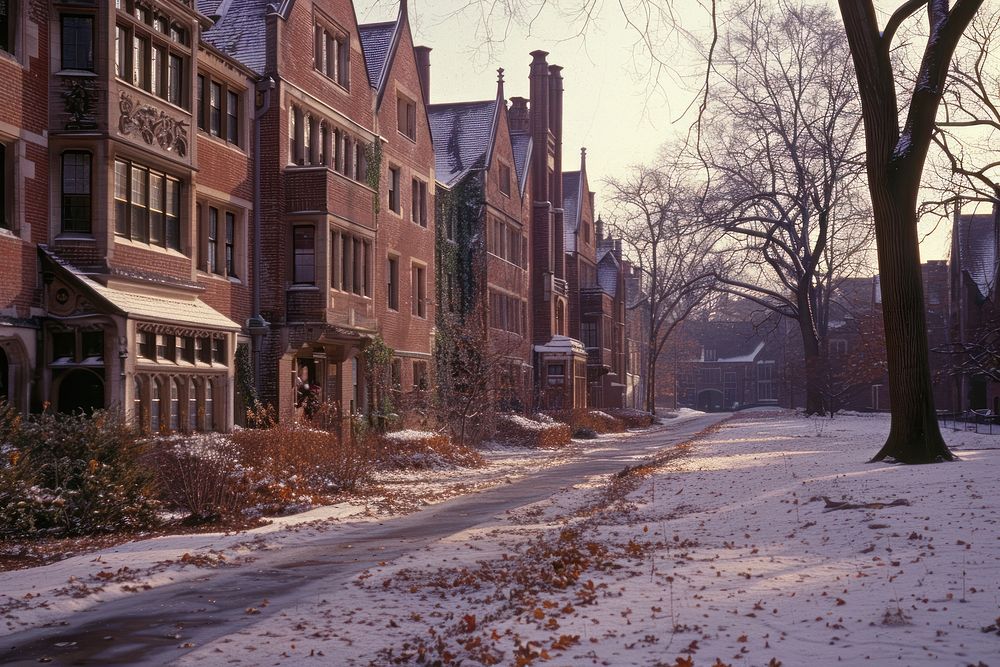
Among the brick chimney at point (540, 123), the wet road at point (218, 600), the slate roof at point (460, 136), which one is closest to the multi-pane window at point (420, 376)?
the slate roof at point (460, 136)

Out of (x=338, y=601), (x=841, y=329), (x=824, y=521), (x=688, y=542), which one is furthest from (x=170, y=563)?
(x=841, y=329)

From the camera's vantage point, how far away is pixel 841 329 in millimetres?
98625

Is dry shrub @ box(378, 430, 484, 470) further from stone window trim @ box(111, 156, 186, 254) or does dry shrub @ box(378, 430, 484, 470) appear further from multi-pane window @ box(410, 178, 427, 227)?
multi-pane window @ box(410, 178, 427, 227)

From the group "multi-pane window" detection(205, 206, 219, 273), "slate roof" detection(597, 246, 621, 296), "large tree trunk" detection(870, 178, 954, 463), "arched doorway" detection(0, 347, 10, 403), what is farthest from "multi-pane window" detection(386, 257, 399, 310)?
"slate roof" detection(597, 246, 621, 296)

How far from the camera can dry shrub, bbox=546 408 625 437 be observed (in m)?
46.7

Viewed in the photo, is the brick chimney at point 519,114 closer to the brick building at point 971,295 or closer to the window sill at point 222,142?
the brick building at point 971,295

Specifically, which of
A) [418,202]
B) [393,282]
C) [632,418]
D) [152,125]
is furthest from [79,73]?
[632,418]

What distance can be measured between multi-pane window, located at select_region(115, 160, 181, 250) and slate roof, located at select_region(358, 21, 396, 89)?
464 inches

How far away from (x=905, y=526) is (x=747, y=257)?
47.3m

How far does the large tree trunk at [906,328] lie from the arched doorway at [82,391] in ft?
46.2

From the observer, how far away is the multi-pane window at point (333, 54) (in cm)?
2755

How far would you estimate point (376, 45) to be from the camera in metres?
33.8

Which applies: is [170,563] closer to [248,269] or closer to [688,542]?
[688,542]

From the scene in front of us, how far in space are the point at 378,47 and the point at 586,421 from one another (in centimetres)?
2262
